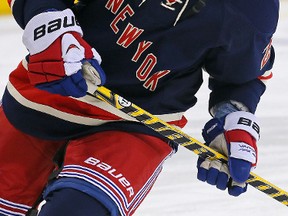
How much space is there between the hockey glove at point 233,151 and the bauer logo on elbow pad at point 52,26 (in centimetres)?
42

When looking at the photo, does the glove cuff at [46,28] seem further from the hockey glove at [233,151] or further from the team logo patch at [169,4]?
the hockey glove at [233,151]

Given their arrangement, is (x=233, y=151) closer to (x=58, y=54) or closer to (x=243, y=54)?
(x=243, y=54)

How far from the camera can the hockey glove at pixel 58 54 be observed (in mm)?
1498

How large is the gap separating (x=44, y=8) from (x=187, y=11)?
0.87 ft

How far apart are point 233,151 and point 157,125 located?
0.17 meters

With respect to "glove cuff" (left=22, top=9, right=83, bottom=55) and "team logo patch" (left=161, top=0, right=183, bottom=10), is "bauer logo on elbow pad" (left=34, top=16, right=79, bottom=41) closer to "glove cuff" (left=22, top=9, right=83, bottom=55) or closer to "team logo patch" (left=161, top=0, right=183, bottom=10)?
"glove cuff" (left=22, top=9, right=83, bottom=55)

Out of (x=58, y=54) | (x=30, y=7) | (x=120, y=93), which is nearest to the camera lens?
(x=58, y=54)

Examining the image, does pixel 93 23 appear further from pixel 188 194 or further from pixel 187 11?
pixel 188 194

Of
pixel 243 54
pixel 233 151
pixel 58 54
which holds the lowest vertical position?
pixel 233 151

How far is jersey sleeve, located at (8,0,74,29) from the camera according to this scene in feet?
5.23

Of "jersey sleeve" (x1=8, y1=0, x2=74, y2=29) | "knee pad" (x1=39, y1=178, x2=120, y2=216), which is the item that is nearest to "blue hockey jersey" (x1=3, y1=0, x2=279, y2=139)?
"jersey sleeve" (x1=8, y1=0, x2=74, y2=29)

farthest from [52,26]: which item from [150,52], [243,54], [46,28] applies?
[243,54]

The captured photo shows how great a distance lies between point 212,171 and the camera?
177 centimetres

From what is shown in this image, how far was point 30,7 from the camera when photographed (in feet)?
5.29
